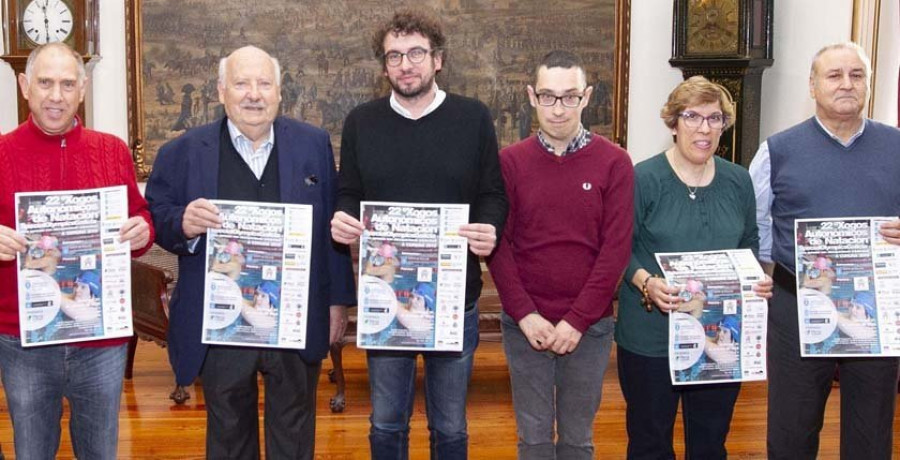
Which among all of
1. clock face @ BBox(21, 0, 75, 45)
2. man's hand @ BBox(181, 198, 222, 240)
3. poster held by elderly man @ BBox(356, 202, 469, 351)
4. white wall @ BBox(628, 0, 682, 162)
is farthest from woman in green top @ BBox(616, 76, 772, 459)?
clock face @ BBox(21, 0, 75, 45)

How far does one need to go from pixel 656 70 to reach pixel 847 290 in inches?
180

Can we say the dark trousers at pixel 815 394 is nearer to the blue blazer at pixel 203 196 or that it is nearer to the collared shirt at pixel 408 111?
the collared shirt at pixel 408 111

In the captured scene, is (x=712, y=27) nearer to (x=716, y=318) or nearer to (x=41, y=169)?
(x=716, y=318)

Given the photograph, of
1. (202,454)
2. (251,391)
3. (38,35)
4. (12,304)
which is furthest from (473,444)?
(38,35)

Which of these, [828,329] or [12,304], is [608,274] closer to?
[828,329]

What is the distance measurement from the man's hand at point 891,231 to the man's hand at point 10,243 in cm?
250

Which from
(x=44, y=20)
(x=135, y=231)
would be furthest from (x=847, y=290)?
(x=44, y=20)

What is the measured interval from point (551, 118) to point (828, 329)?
1096 mm

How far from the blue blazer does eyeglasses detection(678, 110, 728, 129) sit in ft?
3.63

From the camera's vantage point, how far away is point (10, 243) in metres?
2.67

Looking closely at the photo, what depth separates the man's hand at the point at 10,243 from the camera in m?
2.67

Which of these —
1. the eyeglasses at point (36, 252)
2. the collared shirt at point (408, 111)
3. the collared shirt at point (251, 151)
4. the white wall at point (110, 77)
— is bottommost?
the eyeglasses at point (36, 252)

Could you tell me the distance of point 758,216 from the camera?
3.30 meters

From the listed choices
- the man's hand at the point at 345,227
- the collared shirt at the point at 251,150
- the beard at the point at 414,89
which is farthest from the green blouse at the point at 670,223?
the collared shirt at the point at 251,150
